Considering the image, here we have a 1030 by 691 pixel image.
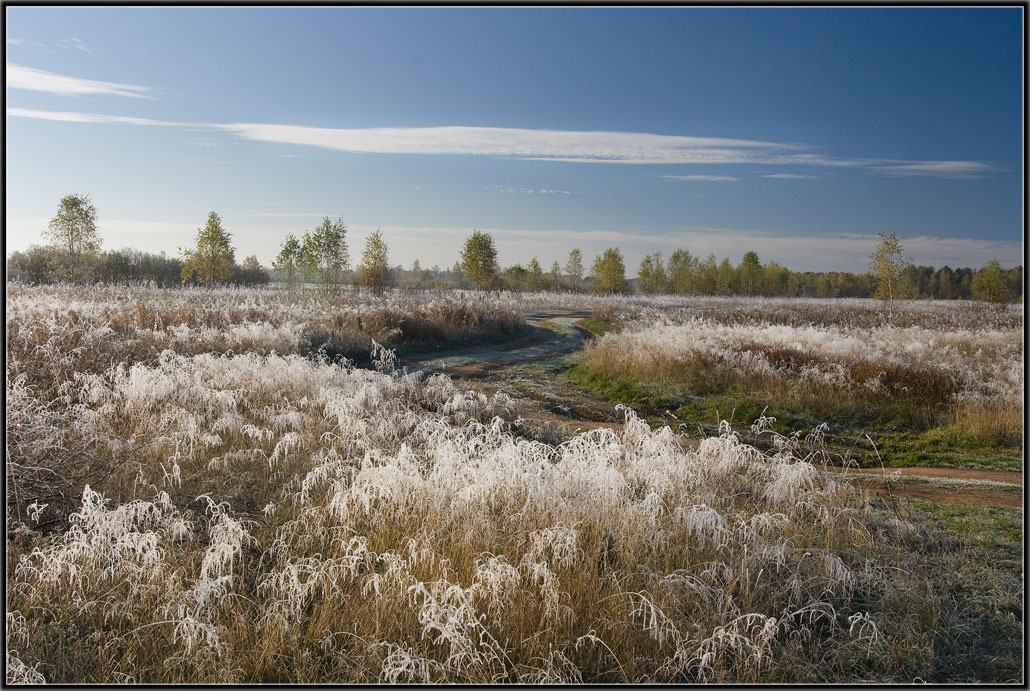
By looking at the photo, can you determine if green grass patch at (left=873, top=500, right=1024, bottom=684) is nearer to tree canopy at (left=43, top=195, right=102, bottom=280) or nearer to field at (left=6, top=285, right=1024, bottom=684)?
field at (left=6, top=285, right=1024, bottom=684)

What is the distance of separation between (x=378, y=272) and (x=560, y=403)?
91.6ft

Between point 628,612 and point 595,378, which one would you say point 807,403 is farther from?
point 628,612

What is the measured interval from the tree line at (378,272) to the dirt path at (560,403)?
18.0 metres

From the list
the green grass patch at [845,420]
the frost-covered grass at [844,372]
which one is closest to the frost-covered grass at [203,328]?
the frost-covered grass at [844,372]

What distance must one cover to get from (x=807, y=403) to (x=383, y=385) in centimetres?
948

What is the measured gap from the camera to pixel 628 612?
12.2 feet

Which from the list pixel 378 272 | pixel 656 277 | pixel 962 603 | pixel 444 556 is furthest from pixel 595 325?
pixel 656 277

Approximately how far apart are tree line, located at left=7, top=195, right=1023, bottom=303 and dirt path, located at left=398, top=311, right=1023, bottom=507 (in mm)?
17968

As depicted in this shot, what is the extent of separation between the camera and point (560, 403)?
504 inches

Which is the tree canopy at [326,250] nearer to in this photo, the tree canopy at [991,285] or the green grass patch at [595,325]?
the green grass patch at [595,325]

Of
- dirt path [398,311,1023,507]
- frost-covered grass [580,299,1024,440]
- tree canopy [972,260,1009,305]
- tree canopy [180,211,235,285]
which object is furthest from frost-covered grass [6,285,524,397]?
tree canopy [972,260,1009,305]

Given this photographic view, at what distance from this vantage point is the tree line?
3456cm

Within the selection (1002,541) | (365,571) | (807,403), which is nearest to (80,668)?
(365,571)

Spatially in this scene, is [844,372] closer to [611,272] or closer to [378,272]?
[378,272]
